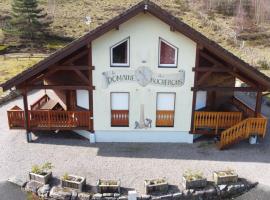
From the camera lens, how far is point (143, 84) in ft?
62.0

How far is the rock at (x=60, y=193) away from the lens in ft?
49.1

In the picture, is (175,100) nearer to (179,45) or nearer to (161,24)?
(179,45)

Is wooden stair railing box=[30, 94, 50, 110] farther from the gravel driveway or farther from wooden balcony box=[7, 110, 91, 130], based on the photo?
the gravel driveway

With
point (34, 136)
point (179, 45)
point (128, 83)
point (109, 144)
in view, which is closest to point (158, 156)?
point (109, 144)

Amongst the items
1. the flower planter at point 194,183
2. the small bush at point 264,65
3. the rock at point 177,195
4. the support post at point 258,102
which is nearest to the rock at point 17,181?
the rock at point 177,195

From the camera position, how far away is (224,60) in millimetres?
18344

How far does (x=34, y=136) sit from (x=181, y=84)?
971cm

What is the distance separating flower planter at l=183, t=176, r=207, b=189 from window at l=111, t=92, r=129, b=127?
18.3 feet

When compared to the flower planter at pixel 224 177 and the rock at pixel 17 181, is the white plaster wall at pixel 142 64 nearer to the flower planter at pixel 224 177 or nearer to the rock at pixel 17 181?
the flower planter at pixel 224 177

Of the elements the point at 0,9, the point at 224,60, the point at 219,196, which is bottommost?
the point at 219,196

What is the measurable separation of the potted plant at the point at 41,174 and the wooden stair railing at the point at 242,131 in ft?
A: 32.2

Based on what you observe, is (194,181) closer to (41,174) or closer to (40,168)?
(41,174)

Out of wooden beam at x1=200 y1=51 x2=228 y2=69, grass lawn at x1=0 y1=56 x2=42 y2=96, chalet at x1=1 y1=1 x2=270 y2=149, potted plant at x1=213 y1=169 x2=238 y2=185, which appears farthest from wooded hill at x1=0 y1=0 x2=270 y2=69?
potted plant at x1=213 y1=169 x2=238 y2=185

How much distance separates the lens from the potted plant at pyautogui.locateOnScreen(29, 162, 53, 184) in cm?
1568
